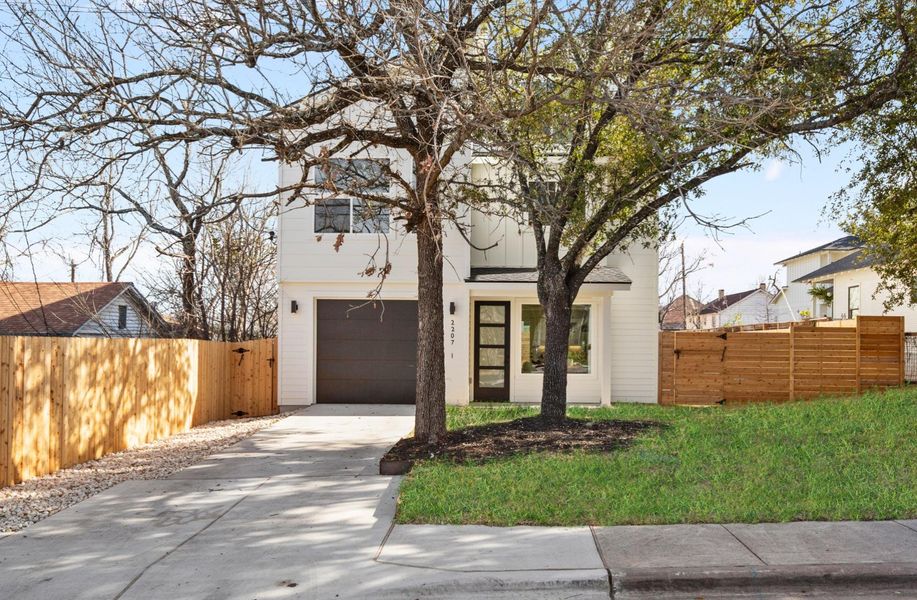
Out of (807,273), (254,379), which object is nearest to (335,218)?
(254,379)

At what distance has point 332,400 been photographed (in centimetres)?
1563

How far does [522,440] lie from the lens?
966 cm

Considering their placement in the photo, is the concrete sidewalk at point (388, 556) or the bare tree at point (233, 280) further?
the bare tree at point (233, 280)

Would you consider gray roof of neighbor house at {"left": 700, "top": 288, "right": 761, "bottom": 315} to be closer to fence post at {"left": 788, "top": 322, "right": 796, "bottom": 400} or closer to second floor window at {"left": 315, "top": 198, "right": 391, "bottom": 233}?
fence post at {"left": 788, "top": 322, "right": 796, "bottom": 400}

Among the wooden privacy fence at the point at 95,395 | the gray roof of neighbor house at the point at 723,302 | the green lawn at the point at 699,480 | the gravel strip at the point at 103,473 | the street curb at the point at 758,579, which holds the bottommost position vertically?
the gravel strip at the point at 103,473

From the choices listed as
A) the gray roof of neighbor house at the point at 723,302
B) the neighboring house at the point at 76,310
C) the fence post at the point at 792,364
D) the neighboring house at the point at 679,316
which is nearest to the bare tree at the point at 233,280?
the neighboring house at the point at 76,310

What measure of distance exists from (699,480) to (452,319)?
8.23 m

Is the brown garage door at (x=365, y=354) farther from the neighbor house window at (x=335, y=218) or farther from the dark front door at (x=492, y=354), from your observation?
the neighbor house window at (x=335, y=218)

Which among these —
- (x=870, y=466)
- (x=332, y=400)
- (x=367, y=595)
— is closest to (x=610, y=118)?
(x=870, y=466)

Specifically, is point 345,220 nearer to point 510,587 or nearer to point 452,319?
point 452,319

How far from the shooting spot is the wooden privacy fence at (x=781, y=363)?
52.4 ft

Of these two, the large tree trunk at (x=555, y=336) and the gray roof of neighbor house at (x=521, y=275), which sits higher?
the gray roof of neighbor house at (x=521, y=275)

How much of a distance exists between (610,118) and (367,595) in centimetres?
765

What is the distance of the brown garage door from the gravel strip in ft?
8.74
